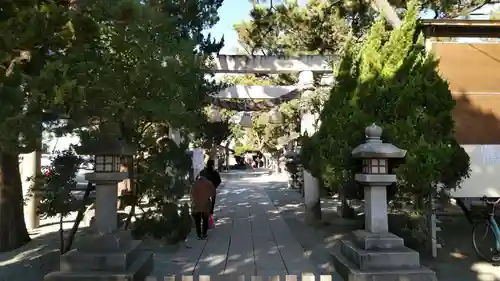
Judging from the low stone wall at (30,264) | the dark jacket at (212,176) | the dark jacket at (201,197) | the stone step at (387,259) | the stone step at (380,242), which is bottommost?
the low stone wall at (30,264)

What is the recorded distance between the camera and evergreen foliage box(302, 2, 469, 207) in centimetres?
661

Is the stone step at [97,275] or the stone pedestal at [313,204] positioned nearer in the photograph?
the stone step at [97,275]

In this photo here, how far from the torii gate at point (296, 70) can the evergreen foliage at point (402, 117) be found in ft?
11.7

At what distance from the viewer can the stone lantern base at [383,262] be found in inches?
220

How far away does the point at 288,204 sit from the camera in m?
15.6

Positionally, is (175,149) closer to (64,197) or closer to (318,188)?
(64,197)

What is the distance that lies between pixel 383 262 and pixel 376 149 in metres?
1.51

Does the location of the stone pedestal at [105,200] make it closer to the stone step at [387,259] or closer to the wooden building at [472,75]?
the stone step at [387,259]

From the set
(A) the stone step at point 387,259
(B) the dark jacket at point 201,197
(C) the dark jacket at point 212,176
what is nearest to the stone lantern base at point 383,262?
(A) the stone step at point 387,259

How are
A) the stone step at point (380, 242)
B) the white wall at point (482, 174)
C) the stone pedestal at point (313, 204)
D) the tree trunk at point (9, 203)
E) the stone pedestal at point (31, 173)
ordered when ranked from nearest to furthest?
the stone step at point (380, 242) → the white wall at point (482, 174) → the tree trunk at point (9, 203) → the stone pedestal at point (31, 173) → the stone pedestal at point (313, 204)

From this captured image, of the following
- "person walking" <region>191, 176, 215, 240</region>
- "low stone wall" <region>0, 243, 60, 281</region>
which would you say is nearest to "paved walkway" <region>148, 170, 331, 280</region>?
"person walking" <region>191, 176, 215, 240</region>

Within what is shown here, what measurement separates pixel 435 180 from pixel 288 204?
9215mm

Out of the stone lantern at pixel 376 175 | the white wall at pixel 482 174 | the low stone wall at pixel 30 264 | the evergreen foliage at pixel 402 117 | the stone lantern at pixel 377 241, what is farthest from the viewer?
the white wall at pixel 482 174

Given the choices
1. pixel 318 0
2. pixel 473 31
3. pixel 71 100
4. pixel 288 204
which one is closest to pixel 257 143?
pixel 288 204
